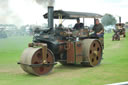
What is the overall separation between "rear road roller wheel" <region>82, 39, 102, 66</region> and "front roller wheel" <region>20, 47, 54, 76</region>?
1.48 meters

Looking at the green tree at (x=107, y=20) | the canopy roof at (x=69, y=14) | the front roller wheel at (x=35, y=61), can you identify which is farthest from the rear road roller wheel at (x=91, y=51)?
the green tree at (x=107, y=20)

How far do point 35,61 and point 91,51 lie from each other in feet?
7.37

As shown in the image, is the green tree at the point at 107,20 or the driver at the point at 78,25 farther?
the green tree at the point at 107,20

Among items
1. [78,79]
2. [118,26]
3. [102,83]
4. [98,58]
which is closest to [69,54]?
[98,58]

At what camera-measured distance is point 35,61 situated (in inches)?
244

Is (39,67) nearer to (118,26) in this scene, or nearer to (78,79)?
(78,79)

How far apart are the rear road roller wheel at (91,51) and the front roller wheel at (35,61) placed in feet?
4.86

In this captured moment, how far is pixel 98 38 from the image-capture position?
8.40 metres

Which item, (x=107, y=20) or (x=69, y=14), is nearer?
(x=69, y=14)

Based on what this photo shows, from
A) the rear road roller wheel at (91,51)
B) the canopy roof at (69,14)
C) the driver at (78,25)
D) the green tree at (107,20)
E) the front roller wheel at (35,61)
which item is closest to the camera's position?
the front roller wheel at (35,61)

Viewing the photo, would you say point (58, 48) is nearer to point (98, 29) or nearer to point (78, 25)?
point (78, 25)

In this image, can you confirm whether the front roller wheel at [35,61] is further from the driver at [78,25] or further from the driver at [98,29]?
the driver at [98,29]

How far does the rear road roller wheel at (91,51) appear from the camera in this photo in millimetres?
7547

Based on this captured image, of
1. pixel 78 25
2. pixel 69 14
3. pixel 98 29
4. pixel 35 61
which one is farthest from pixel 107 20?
pixel 35 61
